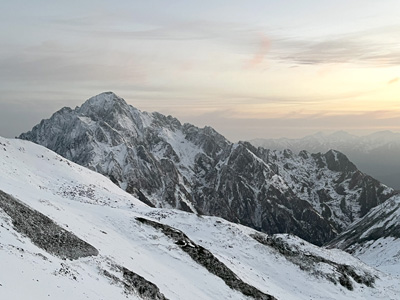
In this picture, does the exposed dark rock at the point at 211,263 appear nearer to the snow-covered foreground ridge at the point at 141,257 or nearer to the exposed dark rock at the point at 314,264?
the snow-covered foreground ridge at the point at 141,257

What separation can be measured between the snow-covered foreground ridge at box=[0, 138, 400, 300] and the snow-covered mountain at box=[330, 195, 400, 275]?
41536 millimetres

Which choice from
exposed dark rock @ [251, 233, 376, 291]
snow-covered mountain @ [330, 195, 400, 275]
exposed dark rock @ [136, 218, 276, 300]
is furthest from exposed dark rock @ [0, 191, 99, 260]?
snow-covered mountain @ [330, 195, 400, 275]

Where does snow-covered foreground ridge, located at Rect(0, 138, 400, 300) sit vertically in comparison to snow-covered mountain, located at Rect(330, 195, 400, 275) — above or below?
above

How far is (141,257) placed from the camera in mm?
35812

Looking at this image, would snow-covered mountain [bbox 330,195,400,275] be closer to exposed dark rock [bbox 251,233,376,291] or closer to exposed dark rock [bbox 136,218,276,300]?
exposed dark rock [bbox 251,233,376,291]

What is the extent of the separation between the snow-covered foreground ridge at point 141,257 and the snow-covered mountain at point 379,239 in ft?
136

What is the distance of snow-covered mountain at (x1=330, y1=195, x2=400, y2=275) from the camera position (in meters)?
106

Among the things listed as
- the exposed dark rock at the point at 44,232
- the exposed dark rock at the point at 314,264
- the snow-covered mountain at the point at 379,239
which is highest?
the exposed dark rock at the point at 44,232

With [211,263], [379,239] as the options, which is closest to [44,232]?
[211,263]

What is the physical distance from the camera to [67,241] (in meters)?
30.3

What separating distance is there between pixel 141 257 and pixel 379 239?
123589 mm

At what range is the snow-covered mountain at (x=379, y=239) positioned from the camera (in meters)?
106

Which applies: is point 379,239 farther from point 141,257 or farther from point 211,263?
Answer: point 141,257

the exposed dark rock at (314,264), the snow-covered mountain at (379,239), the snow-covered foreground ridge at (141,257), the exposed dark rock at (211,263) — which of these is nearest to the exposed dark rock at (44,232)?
the snow-covered foreground ridge at (141,257)
